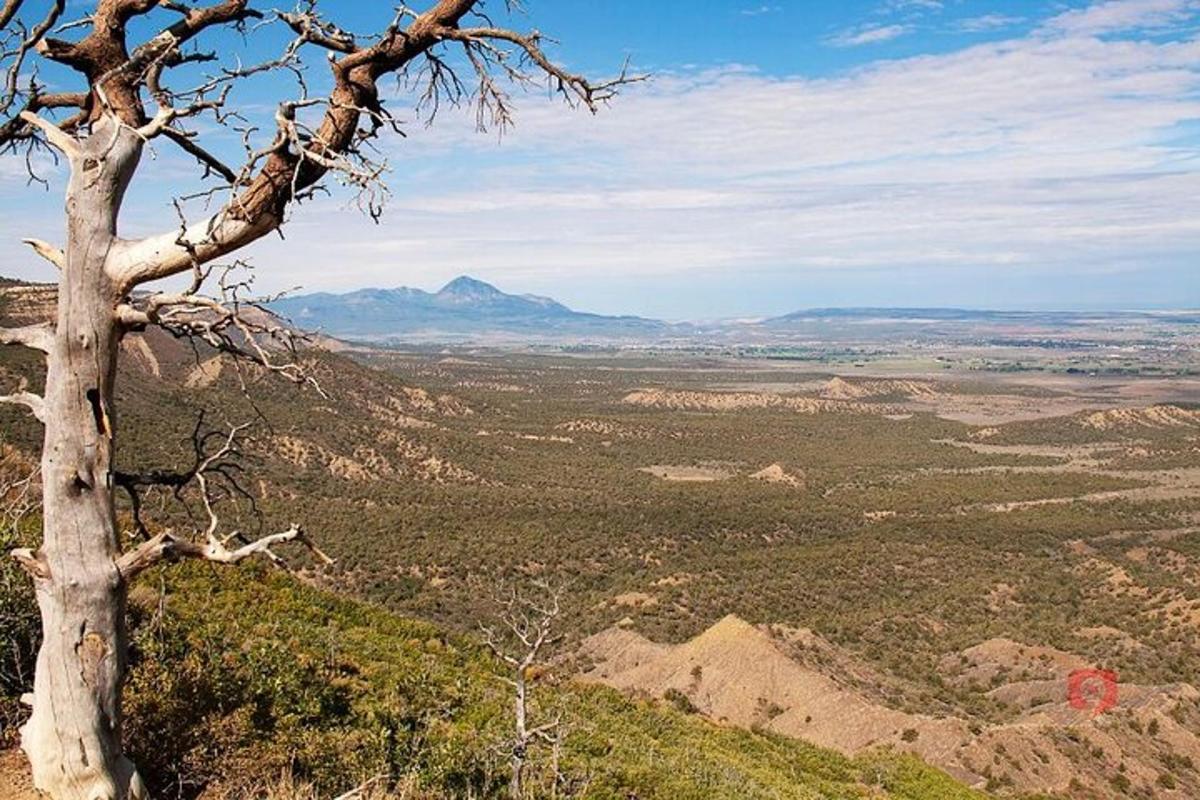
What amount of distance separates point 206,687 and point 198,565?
22.7 feet

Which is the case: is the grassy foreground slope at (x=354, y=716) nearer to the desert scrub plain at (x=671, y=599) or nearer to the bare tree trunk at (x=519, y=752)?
the desert scrub plain at (x=671, y=599)

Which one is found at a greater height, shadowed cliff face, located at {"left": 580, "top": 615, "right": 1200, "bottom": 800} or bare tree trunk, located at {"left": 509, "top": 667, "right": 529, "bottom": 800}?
bare tree trunk, located at {"left": 509, "top": 667, "right": 529, "bottom": 800}

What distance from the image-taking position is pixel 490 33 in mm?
4289

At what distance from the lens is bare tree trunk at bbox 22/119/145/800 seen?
379cm

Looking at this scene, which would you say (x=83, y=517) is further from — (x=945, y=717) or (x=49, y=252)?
(x=945, y=717)

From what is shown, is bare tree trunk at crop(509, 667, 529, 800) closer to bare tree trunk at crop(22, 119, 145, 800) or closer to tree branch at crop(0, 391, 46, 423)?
bare tree trunk at crop(22, 119, 145, 800)

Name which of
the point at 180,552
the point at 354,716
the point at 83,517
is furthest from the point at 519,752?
the point at 83,517

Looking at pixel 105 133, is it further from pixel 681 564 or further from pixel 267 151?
pixel 681 564

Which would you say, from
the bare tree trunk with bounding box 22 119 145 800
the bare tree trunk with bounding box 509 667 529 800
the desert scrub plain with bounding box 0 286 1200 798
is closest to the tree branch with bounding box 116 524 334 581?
the bare tree trunk with bounding box 22 119 145 800

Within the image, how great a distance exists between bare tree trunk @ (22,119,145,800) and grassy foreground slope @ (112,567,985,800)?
84 cm

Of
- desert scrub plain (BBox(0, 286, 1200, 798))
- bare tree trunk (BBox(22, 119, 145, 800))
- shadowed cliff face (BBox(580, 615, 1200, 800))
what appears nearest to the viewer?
bare tree trunk (BBox(22, 119, 145, 800))

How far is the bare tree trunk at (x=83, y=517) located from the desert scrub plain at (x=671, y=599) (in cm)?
61

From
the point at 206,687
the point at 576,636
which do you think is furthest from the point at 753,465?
the point at 206,687

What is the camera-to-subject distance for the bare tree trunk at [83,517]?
3.79 metres
